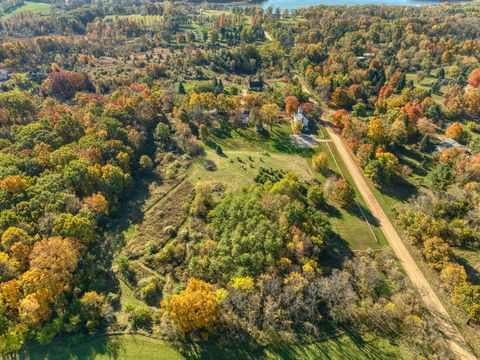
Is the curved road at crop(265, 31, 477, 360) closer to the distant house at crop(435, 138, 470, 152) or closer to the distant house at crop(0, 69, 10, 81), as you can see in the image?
the distant house at crop(435, 138, 470, 152)

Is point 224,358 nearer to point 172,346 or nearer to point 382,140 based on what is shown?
point 172,346

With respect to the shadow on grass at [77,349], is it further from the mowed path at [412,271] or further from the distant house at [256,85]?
the distant house at [256,85]

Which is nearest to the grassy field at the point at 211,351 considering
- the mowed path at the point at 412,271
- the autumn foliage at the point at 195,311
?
the autumn foliage at the point at 195,311

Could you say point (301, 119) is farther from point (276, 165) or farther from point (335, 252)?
point (335, 252)

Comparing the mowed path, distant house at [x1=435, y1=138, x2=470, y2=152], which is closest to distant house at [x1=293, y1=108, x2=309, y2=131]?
the mowed path

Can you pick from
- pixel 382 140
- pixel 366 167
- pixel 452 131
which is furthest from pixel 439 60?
pixel 366 167
